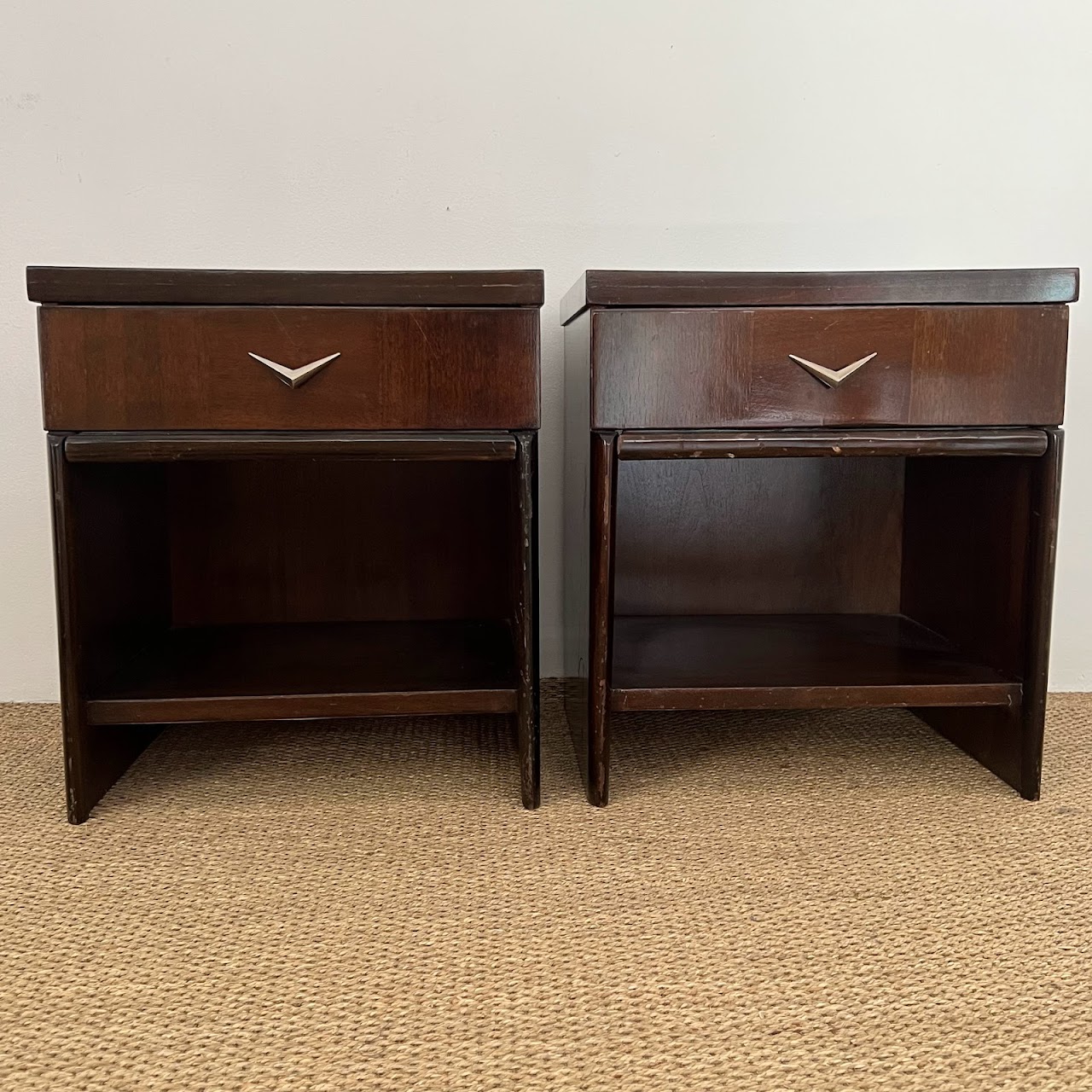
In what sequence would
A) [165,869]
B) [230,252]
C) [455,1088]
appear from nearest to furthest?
[455,1088] → [165,869] → [230,252]

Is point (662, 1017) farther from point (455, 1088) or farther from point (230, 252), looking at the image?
point (230, 252)

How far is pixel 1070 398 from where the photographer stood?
4.33ft

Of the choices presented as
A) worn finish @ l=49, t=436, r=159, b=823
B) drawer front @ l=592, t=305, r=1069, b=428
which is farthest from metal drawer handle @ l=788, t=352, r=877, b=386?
worn finish @ l=49, t=436, r=159, b=823

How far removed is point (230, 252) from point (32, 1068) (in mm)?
994

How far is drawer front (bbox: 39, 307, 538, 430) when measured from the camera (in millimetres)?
869

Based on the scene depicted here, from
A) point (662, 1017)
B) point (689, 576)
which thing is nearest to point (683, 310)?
point (689, 576)

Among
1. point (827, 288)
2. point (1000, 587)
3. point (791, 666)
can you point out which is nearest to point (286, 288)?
point (827, 288)

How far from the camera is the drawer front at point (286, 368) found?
869 mm

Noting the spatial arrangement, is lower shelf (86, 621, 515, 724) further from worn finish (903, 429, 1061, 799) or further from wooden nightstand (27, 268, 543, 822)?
worn finish (903, 429, 1061, 799)

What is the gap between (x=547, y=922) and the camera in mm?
753

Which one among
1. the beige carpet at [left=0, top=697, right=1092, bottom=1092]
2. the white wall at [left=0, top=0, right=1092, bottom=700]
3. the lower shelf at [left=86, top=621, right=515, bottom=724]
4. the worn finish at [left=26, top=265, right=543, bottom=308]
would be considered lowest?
the beige carpet at [left=0, top=697, right=1092, bottom=1092]

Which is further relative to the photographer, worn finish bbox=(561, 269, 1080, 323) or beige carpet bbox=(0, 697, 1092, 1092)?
worn finish bbox=(561, 269, 1080, 323)

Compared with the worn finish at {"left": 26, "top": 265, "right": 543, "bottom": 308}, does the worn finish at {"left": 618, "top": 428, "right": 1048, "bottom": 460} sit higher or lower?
lower

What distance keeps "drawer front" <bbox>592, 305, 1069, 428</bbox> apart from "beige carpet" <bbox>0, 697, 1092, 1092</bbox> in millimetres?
410
